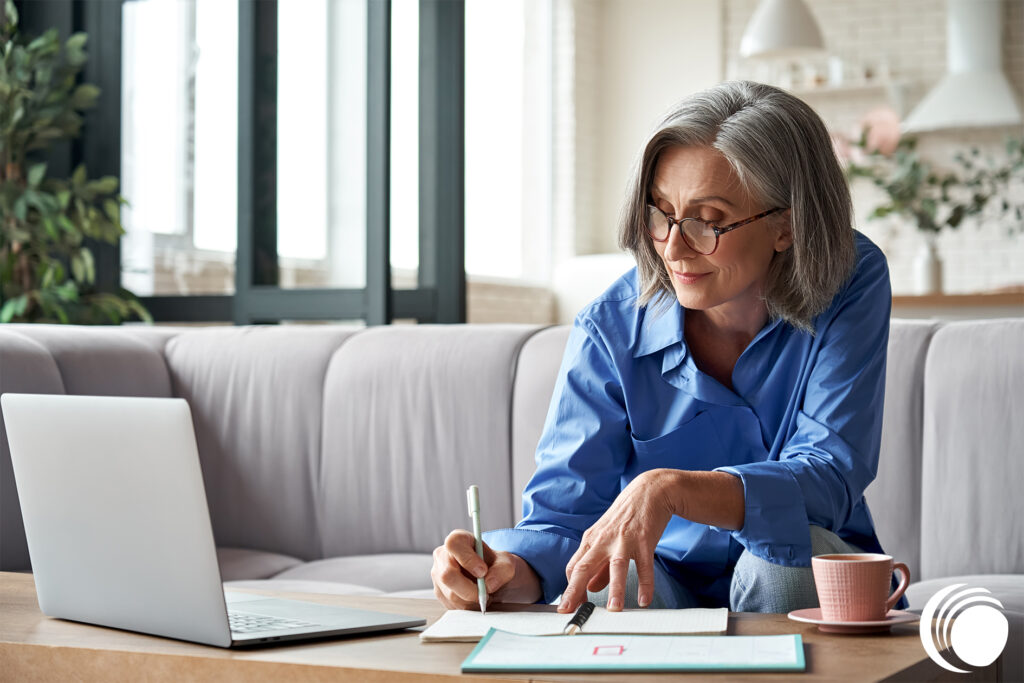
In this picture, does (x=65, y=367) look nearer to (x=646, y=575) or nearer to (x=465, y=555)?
(x=465, y=555)

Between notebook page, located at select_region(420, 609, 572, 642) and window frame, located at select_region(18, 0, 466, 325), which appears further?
window frame, located at select_region(18, 0, 466, 325)

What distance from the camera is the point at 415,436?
2621 millimetres

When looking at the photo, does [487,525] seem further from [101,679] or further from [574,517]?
[101,679]

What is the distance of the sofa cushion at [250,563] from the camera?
2457 mm

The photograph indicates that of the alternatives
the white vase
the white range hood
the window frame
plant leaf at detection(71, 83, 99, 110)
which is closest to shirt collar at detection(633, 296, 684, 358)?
the window frame

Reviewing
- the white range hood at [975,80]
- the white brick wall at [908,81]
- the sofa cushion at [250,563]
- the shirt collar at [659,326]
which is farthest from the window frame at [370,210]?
the white range hood at [975,80]

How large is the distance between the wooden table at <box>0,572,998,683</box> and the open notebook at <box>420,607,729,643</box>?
0.7 inches

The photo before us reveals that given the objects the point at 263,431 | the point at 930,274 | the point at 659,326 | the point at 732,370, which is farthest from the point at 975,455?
the point at 930,274

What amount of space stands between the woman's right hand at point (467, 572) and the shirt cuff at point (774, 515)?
0.87 ft

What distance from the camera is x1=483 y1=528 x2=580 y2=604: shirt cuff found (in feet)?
4.63

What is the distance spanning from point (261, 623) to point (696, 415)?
66 cm

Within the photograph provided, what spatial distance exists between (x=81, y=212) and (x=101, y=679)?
2712 millimetres

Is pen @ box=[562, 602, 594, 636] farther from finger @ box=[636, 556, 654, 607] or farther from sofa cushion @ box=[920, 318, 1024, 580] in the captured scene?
sofa cushion @ box=[920, 318, 1024, 580]

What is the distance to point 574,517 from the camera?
4.98 feet
